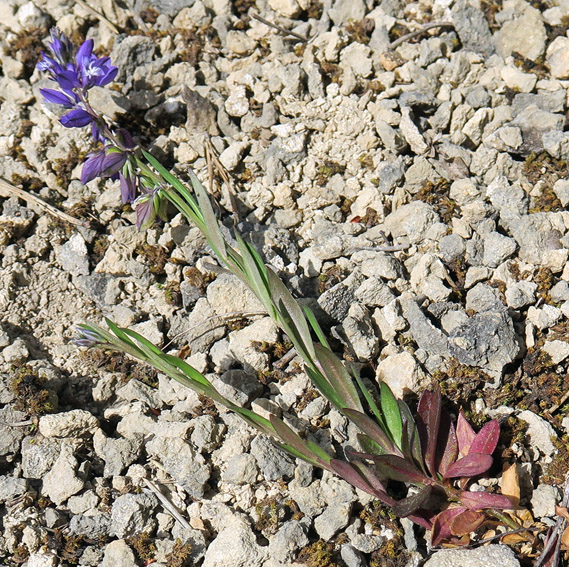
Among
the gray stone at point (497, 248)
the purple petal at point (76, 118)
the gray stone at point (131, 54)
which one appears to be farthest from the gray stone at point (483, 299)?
the gray stone at point (131, 54)

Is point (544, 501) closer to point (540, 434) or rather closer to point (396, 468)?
point (540, 434)

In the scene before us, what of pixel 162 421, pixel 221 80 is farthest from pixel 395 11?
pixel 162 421

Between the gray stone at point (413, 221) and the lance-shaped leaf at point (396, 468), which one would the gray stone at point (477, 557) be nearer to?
the lance-shaped leaf at point (396, 468)

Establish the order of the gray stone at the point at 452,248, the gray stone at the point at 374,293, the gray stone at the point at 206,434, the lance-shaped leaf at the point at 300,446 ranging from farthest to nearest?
the gray stone at the point at 452,248
the gray stone at the point at 374,293
the gray stone at the point at 206,434
the lance-shaped leaf at the point at 300,446

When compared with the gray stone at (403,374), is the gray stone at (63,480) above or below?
above

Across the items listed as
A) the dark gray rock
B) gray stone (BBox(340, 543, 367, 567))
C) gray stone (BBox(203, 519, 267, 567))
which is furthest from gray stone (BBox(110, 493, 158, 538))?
the dark gray rock

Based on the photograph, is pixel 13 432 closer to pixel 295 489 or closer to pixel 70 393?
pixel 70 393

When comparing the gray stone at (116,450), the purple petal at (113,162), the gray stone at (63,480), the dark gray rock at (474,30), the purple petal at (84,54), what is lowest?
the gray stone at (116,450)

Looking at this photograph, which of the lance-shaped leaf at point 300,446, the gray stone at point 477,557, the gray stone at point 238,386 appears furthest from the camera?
the gray stone at point 238,386

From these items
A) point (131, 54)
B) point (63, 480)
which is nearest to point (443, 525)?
point (63, 480)
